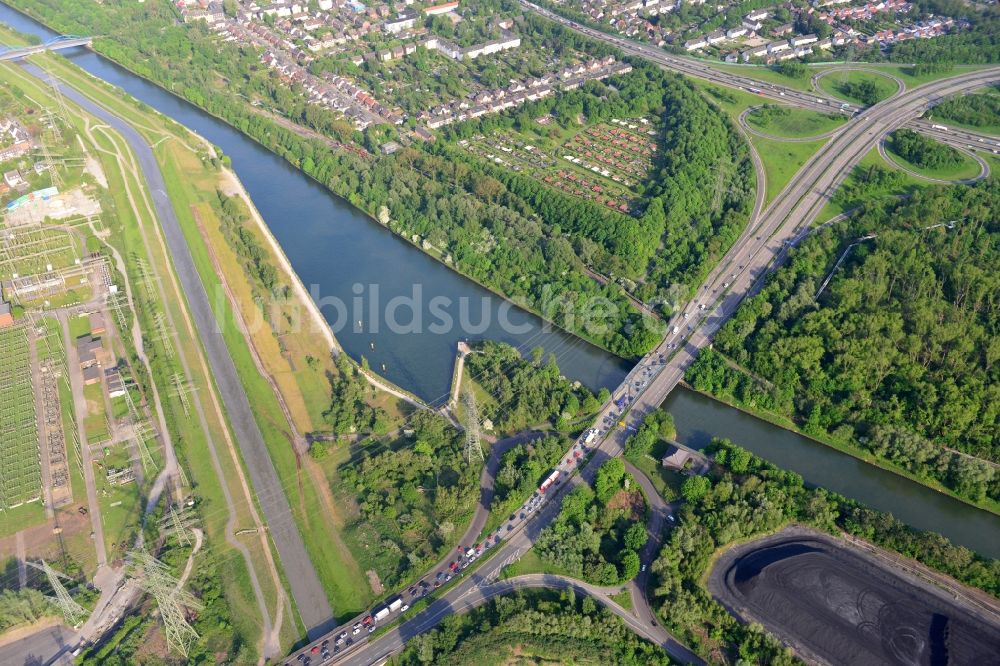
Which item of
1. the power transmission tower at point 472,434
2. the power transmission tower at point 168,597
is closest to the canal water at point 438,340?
the power transmission tower at point 472,434

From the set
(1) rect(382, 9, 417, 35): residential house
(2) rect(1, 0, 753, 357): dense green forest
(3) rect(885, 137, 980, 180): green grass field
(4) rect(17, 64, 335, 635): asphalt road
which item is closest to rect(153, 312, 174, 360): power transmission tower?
(4) rect(17, 64, 335, 635): asphalt road

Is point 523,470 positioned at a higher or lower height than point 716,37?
lower

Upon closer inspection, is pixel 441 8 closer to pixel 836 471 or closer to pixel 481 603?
pixel 836 471

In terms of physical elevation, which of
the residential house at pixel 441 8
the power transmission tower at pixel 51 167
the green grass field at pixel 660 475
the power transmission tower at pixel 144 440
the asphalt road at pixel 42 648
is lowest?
the asphalt road at pixel 42 648

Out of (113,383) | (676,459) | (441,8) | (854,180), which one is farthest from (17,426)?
(441,8)

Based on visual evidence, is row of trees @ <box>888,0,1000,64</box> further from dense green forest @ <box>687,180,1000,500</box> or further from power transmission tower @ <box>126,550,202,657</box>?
power transmission tower @ <box>126,550,202,657</box>

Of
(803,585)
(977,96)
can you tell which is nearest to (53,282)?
(803,585)

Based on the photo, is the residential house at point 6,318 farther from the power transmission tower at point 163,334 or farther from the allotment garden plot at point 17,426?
the power transmission tower at point 163,334
